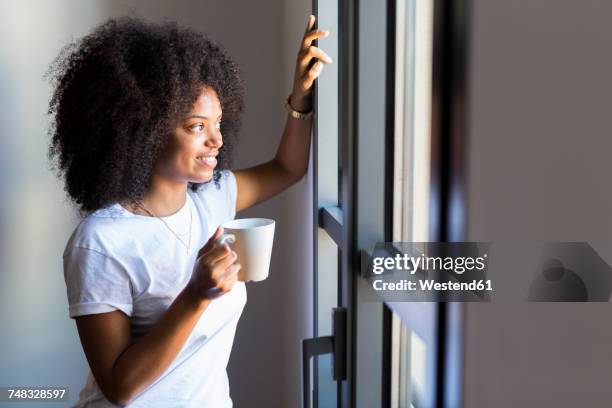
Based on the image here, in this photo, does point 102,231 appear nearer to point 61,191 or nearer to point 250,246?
point 250,246

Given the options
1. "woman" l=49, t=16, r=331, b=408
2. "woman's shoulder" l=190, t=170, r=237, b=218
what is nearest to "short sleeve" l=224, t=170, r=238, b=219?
"woman's shoulder" l=190, t=170, r=237, b=218

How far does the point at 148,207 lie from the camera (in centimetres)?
109

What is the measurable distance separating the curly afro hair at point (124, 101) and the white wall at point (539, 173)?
2.34 ft

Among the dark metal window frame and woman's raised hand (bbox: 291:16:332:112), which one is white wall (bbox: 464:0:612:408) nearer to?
the dark metal window frame

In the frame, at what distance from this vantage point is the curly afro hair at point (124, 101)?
3.25 ft

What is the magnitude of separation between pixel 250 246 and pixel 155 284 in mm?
254

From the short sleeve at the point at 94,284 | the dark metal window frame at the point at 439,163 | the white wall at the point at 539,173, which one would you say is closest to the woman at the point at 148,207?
the short sleeve at the point at 94,284

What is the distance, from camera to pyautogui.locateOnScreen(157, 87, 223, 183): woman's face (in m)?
1.02

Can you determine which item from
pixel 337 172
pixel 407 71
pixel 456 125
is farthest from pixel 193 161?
pixel 456 125

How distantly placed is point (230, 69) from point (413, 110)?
1.79 feet

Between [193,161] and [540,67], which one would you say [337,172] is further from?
[540,67]

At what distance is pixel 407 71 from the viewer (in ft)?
2.42

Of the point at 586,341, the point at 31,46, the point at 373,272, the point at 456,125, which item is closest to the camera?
the point at 586,341

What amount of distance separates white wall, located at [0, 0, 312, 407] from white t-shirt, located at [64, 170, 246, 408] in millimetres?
292
